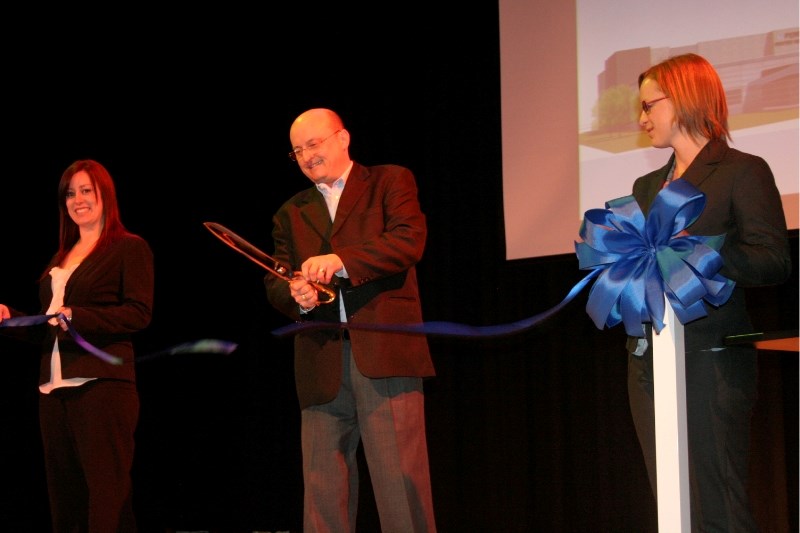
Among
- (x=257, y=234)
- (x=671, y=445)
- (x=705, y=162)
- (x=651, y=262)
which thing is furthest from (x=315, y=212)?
(x=257, y=234)

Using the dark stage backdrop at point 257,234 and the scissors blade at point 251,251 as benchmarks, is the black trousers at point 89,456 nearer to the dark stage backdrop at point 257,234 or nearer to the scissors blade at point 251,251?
the scissors blade at point 251,251

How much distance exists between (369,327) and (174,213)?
2997 mm

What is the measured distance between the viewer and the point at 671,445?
5.20 ft

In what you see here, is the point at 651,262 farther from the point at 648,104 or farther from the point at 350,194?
the point at 350,194

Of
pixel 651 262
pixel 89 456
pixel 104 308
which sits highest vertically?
pixel 651 262

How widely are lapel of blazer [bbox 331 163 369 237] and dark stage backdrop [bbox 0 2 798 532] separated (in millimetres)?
1469

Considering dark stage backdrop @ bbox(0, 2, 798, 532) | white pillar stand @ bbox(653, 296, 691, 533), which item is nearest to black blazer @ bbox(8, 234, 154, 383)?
dark stage backdrop @ bbox(0, 2, 798, 532)

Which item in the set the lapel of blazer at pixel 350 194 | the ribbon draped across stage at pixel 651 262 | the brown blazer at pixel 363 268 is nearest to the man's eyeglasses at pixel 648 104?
the ribbon draped across stage at pixel 651 262

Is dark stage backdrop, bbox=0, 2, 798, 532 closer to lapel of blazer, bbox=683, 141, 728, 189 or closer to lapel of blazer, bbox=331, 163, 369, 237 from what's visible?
lapel of blazer, bbox=331, 163, 369, 237

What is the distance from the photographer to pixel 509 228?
4.27 m

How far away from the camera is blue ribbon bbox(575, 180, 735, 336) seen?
170cm

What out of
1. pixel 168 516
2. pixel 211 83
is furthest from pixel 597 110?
pixel 168 516

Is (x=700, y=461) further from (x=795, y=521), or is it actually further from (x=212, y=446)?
(x=212, y=446)

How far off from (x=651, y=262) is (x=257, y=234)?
3.51 m
